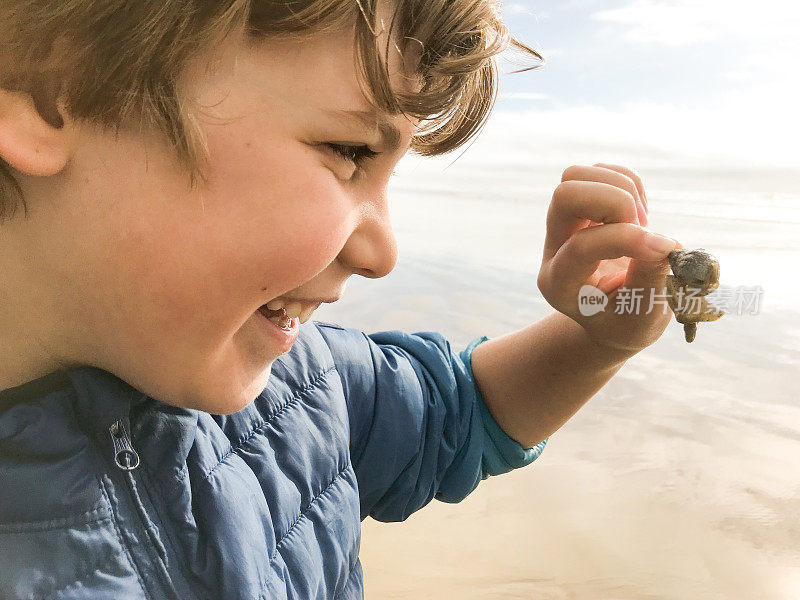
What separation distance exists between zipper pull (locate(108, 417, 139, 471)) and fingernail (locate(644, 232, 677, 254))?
111cm

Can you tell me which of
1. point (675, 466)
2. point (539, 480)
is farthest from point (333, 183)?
point (675, 466)

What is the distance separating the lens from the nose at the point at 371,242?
1.50 m

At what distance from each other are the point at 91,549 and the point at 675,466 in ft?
7.89

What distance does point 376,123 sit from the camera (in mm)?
1393

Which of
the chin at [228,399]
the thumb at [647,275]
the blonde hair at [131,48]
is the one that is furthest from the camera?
the thumb at [647,275]

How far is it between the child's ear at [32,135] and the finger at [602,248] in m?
1.09

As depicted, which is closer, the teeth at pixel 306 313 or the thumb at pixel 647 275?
the teeth at pixel 306 313

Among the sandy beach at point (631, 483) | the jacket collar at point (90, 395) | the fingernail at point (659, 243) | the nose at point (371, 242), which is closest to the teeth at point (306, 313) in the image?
the nose at point (371, 242)

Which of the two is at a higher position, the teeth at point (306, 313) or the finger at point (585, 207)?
the finger at point (585, 207)

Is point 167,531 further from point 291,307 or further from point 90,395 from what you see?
point 291,307

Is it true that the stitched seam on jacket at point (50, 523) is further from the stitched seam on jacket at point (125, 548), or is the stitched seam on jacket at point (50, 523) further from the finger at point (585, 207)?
the finger at point (585, 207)

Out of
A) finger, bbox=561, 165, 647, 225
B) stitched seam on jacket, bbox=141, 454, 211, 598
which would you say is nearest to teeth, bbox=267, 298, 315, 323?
stitched seam on jacket, bbox=141, 454, 211, 598

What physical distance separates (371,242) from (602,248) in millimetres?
554

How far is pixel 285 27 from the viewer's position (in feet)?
4.14
